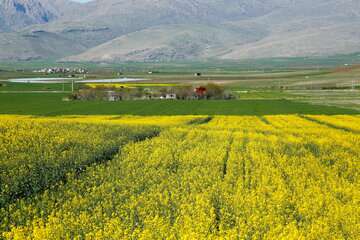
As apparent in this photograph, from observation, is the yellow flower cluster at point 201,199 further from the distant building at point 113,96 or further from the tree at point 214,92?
the tree at point 214,92

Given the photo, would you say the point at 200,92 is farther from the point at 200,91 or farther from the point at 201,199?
the point at 201,199

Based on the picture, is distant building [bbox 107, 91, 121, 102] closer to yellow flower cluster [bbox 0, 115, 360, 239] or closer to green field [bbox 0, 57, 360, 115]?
green field [bbox 0, 57, 360, 115]

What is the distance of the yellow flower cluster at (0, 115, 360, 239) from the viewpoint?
52.4ft

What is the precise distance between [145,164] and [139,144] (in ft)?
21.1

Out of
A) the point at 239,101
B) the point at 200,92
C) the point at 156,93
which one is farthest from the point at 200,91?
the point at 239,101

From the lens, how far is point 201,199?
A: 18.7 meters

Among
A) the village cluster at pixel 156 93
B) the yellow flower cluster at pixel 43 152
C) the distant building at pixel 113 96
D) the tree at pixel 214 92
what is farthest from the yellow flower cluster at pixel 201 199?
the tree at pixel 214 92

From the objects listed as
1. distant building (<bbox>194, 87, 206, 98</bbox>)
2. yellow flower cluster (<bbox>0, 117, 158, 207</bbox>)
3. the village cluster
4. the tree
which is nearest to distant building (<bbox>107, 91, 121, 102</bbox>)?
the village cluster

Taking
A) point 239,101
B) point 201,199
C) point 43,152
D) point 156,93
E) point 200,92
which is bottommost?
point 239,101

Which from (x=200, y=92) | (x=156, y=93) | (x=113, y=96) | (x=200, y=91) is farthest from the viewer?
(x=156, y=93)

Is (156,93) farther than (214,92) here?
Yes

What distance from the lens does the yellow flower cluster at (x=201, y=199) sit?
52.4 feet

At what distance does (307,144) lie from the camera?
33375mm

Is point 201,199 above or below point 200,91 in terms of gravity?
below
